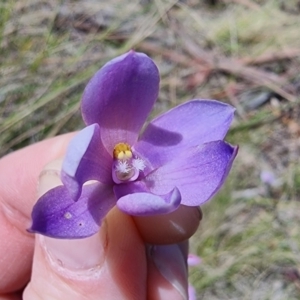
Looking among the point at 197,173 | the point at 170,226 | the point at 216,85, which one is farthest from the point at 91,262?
the point at 216,85

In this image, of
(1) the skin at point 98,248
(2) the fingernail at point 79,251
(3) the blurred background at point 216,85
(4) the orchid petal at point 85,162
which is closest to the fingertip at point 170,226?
(1) the skin at point 98,248

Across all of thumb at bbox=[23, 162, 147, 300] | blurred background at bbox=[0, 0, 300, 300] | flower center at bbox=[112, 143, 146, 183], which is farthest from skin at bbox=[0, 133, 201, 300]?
blurred background at bbox=[0, 0, 300, 300]

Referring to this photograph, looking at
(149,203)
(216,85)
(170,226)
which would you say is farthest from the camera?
(216,85)

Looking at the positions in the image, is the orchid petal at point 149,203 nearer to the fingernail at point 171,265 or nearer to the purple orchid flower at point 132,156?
the purple orchid flower at point 132,156

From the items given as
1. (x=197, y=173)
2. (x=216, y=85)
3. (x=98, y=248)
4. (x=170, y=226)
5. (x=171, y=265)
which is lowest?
(x=216, y=85)

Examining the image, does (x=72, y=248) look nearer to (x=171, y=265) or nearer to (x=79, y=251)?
(x=79, y=251)

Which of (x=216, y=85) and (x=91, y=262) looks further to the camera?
(x=216, y=85)

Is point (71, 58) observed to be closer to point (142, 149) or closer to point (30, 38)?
point (30, 38)
